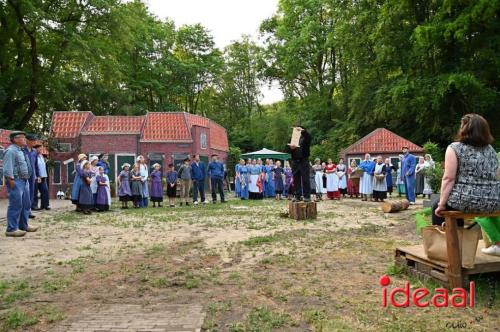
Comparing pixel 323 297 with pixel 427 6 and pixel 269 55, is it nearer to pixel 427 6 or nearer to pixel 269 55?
pixel 427 6

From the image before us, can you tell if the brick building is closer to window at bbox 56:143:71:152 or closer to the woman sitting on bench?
window at bbox 56:143:71:152

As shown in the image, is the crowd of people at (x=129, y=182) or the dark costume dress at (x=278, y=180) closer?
the crowd of people at (x=129, y=182)

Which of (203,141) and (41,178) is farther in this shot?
(203,141)

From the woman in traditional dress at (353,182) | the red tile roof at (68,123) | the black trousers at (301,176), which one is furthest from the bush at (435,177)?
the red tile roof at (68,123)

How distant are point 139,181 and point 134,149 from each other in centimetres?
1526

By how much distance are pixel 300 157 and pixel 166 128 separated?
21.7 m

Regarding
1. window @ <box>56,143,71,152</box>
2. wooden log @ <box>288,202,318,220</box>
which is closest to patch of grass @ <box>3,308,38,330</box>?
wooden log @ <box>288,202,318,220</box>

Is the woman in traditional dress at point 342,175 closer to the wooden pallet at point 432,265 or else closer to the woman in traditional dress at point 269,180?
the woman in traditional dress at point 269,180

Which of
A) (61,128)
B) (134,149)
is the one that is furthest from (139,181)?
(61,128)

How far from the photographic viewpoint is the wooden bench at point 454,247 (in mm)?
4309

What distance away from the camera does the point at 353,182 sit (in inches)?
798

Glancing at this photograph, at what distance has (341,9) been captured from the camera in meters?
33.1

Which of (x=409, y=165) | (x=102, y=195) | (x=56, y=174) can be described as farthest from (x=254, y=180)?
(x=56, y=174)

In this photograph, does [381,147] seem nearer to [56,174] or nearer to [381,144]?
[381,144]
